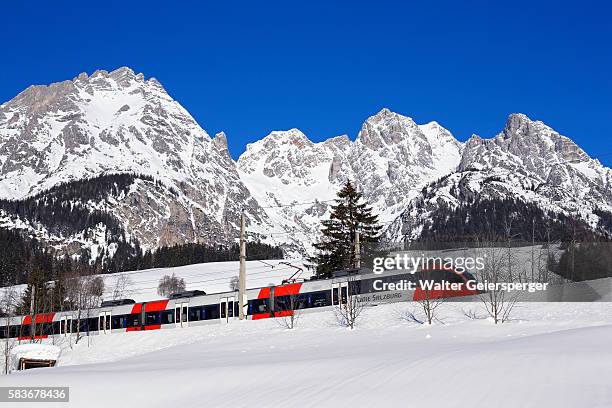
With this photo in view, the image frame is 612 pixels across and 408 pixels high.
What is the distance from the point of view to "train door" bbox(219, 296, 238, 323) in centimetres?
4922

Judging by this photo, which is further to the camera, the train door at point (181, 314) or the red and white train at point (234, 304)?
the train door at point (181, 314)

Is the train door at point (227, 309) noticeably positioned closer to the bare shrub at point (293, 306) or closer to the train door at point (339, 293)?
the bare shrub at point (293, 306)

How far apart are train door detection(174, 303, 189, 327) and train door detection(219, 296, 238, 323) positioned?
3.50 meters

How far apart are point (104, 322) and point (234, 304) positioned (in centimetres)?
1522

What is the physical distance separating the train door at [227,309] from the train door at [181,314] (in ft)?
11.5

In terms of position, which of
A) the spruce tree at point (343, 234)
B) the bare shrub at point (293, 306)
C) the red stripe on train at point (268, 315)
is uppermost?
the spruce tree at point (343, 234)

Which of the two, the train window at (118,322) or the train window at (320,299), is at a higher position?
the train window at (320,299)

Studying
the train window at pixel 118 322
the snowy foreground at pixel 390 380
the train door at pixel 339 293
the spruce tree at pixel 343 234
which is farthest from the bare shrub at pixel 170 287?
the snowy foreground at pixel 390 380

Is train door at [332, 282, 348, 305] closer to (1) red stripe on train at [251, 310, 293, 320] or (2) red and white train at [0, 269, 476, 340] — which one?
(2) red and white train at [0, 269, 476, 340]

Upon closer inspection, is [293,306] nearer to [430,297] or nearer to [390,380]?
[430,297]

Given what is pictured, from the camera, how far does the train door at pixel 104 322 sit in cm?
5791

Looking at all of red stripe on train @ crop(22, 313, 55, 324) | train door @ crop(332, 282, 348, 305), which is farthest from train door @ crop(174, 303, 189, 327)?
red stripe on train @ crop(22, 313, 55, 324)

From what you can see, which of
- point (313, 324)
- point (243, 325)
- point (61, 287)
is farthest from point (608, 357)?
point (61, 287)

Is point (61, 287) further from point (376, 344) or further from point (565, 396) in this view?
point (565, 396)
